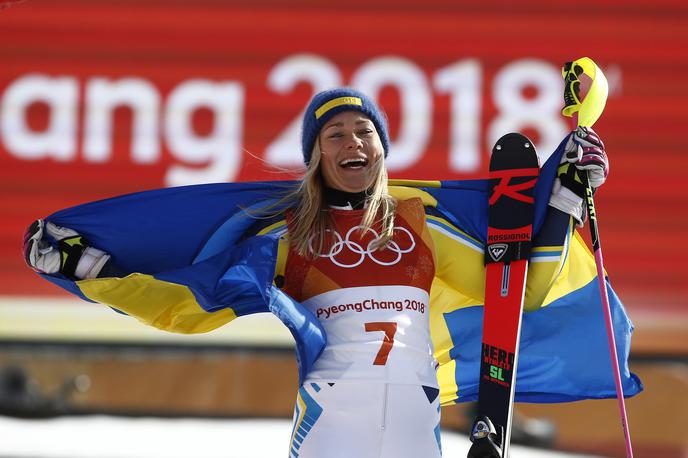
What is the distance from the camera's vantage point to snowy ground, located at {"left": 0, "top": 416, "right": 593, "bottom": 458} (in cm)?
489

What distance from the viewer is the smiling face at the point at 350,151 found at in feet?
12.2

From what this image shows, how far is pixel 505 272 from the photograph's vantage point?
3744mm

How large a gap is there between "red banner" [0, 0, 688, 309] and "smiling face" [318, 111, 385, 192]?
11.0 ft

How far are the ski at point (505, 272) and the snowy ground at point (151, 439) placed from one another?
4.99 ft

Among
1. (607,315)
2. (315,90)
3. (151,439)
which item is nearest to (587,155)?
(607,315)

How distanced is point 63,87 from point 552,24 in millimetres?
3051

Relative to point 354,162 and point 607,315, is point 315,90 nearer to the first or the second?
point 354,162

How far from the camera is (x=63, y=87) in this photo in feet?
23.8

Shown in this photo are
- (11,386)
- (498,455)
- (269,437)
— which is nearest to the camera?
(498,455)

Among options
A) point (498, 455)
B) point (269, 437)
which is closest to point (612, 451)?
point (269, 437)

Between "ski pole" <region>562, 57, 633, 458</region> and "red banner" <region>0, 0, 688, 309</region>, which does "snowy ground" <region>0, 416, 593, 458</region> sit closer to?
"ski pole" <region>562, 57, 633, 458</region>

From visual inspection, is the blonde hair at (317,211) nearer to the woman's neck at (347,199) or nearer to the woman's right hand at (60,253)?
the woman's neck at (347,199)

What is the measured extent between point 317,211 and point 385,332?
0.47m

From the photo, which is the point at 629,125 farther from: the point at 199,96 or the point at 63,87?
the point at 63,87
